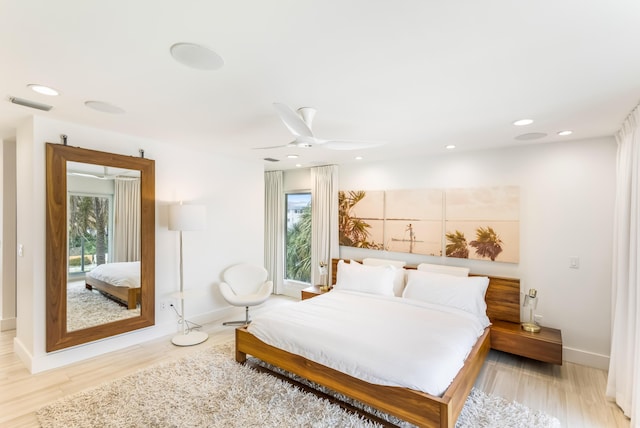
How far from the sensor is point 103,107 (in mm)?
2586

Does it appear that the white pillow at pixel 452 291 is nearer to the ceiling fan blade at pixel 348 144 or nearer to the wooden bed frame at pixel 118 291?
the ceiling fan blade at pixel 348 144

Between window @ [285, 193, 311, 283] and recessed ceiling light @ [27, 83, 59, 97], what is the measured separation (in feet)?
12.9

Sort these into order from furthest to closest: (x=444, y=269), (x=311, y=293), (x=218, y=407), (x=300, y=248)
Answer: (x=300, y=248)
(x=311, y=293)
(x=444, y=269)
(x=218, y=407)

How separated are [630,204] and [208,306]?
489 cm

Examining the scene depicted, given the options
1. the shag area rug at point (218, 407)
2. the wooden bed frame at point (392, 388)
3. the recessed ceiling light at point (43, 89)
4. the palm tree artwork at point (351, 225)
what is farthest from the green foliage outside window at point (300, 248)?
the recessed ceiling light at point (43, 89)

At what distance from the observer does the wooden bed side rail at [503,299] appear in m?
3.56

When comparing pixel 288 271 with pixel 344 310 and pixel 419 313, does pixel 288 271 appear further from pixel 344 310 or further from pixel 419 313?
pixel 419 313

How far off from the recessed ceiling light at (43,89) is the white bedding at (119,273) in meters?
1.86

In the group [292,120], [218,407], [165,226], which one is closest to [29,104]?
[165,226]

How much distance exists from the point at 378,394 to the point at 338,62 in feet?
7.49

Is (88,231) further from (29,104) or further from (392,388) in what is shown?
(392,388)

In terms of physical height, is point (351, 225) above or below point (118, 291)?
above

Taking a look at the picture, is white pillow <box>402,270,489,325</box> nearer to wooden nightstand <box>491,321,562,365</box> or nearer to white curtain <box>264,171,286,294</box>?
wooden nightstand <box>491,321,562,365</box>

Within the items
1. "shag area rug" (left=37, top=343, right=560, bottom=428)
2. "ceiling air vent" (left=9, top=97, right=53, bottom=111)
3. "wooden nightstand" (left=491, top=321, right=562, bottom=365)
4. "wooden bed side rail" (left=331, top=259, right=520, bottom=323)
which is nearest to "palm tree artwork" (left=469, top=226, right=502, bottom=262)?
"wooden bed side rail" (left=331, top=259, right=520, bottom=323)
